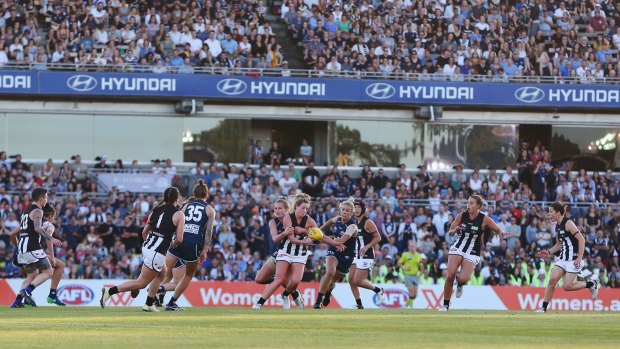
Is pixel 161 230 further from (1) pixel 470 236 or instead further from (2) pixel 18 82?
(2) pixel 18 82

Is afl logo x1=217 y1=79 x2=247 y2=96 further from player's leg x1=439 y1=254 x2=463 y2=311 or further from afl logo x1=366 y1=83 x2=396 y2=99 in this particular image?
player's leg x1=439 y1=254 x2=463 y2=311

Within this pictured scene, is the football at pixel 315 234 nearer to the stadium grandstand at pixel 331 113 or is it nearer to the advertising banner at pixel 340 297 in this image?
the advertising banner at pixel 340 297

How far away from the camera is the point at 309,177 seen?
3819cm

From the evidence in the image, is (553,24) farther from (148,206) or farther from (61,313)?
(61,313)

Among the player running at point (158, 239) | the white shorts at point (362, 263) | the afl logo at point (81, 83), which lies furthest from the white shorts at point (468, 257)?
the afl logo at point (81, 83)

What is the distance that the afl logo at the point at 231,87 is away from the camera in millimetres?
39281

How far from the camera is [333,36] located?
133 ft

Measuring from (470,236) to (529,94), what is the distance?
63.4 ft

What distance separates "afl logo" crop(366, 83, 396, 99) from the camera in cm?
4034

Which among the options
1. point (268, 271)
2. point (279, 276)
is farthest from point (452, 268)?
point (268, 271)

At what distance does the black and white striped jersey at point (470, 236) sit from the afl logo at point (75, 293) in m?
10.5

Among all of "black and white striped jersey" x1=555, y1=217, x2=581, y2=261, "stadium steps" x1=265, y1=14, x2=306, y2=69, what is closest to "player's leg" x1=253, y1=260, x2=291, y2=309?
"black and white striped jersey" x1=555, y1=217, x2=581, y2=261

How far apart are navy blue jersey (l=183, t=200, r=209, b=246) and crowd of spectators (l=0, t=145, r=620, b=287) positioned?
10425mm

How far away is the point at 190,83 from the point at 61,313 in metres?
19.7
